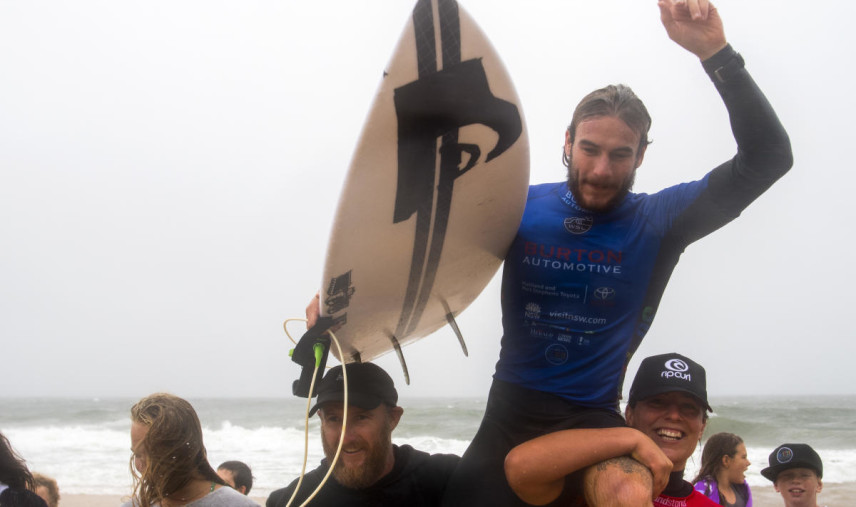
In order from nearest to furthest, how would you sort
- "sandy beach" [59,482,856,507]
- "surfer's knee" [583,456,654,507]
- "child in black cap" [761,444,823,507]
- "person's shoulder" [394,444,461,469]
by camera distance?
"surfer's knee" [583,456,654,507] < "person's shoulder" [394,444,461,469] < "child in black cap" [761,444,823,507] < "sandy beach" [59,482,856,507]

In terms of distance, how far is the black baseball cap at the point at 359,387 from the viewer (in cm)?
330

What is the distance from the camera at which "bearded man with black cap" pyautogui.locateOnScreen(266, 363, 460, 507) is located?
322cm

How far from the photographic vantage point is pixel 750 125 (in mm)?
2309

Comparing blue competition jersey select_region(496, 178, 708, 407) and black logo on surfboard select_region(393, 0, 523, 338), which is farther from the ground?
black logo on surfboard select_region(393, 0, 523, 338)

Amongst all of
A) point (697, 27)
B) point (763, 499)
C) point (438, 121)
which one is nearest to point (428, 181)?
point (438, 121)

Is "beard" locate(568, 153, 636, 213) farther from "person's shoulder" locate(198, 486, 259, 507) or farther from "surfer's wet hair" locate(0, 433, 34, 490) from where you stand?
"surfer's wet hair" locate(0, 433, 34, 490)

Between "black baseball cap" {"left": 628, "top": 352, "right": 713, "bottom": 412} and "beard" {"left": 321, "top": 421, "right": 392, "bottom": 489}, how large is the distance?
115 centimetres

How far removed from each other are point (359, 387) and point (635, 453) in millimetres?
1450

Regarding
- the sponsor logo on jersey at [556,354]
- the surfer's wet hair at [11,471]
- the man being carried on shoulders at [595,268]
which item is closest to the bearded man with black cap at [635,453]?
the man being carried on shoulders at [595,268]

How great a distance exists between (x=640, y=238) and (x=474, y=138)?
0.72 metres

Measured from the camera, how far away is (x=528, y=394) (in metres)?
2.63

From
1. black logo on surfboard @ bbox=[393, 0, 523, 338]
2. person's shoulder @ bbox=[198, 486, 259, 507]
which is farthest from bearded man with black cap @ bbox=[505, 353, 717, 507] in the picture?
person's shoulder @ bbox=[198, 486, 259, 507]

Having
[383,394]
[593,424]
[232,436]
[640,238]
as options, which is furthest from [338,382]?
[232,436]

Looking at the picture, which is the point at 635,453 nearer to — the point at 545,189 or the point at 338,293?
the point at 545,189
